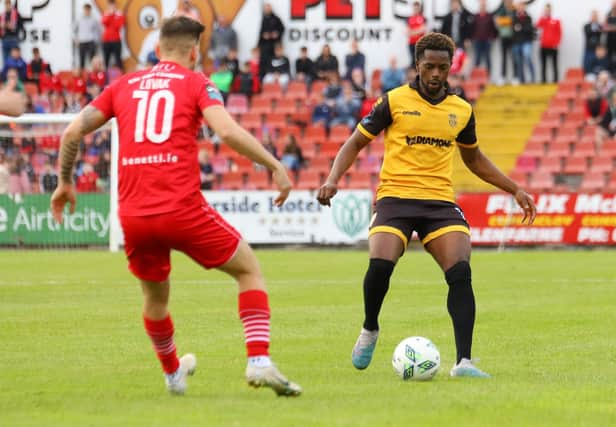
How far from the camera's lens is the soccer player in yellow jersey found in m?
8.92

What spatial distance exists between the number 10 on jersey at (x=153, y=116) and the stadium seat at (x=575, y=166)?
23.7 meters

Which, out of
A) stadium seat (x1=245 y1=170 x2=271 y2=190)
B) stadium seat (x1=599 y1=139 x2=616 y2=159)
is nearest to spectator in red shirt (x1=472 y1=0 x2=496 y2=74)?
stadium seat (x1=599 y1=139 x2=616 y2=159)

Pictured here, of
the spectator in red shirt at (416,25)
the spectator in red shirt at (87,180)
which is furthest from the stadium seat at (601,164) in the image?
the spectator in red shirt at (87,180)

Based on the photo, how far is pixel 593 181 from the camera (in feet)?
96.7

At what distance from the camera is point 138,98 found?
24.2ft

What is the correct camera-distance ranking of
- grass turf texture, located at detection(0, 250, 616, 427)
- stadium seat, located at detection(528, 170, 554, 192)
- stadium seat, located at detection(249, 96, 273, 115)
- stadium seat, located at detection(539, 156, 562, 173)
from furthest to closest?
stadium seat, located at detection(249, 96, 273, 115), stadium seat, located at detection(539, 156, 562, 173), stadium seat, located at detection(528, 170, 554, 192), grass turf texture, located at detection(0, 250, 616, 427)

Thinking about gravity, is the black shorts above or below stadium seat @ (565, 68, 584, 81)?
above

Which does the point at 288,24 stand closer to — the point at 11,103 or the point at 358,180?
the point at 358,180

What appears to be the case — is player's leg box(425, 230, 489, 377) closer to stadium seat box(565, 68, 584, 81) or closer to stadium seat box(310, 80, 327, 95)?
stadium seat box(310, 80, 327, 95)

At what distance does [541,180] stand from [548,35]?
4439 millimetres

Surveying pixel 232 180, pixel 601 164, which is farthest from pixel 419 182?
pixel 232 180

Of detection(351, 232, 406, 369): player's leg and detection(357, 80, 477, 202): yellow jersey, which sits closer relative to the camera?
detection(351, 232, 406, 369): player's leg

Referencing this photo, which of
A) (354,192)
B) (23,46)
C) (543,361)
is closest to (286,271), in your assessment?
(354,192)

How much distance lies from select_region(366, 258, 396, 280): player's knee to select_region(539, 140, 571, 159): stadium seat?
22517 mm
